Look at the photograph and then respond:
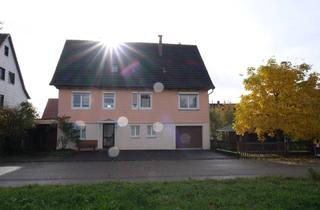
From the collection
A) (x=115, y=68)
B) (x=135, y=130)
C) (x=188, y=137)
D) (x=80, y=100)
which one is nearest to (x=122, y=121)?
(x=135, y=130)

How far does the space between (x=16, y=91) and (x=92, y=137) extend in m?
13.2

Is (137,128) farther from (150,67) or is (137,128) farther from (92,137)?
(150,67)

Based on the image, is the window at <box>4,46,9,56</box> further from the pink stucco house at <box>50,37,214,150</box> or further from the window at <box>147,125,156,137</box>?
the window at <box>147,125,156,137</box>

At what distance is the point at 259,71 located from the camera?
2406cm

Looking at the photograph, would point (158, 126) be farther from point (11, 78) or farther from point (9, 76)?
point (11, 78)

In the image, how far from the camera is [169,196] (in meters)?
9.36

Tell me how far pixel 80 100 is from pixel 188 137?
9332mm

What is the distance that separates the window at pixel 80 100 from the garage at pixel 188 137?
25.2 feet

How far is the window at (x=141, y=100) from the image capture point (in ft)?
99.6

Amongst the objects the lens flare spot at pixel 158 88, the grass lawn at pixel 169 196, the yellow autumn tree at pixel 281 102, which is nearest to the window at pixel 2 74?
the lens flare spot at pixel 158 88

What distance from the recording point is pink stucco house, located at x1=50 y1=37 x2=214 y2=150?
29562mm

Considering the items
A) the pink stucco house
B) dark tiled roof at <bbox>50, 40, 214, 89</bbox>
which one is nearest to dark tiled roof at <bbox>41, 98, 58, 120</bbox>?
dark tiled roof at <bbox>50, 40, 214, 89</bbox>

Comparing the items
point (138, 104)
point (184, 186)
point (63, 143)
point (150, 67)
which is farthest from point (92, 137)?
point (184, 186)

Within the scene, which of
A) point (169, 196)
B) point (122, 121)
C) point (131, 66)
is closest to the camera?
point (169, 196)
